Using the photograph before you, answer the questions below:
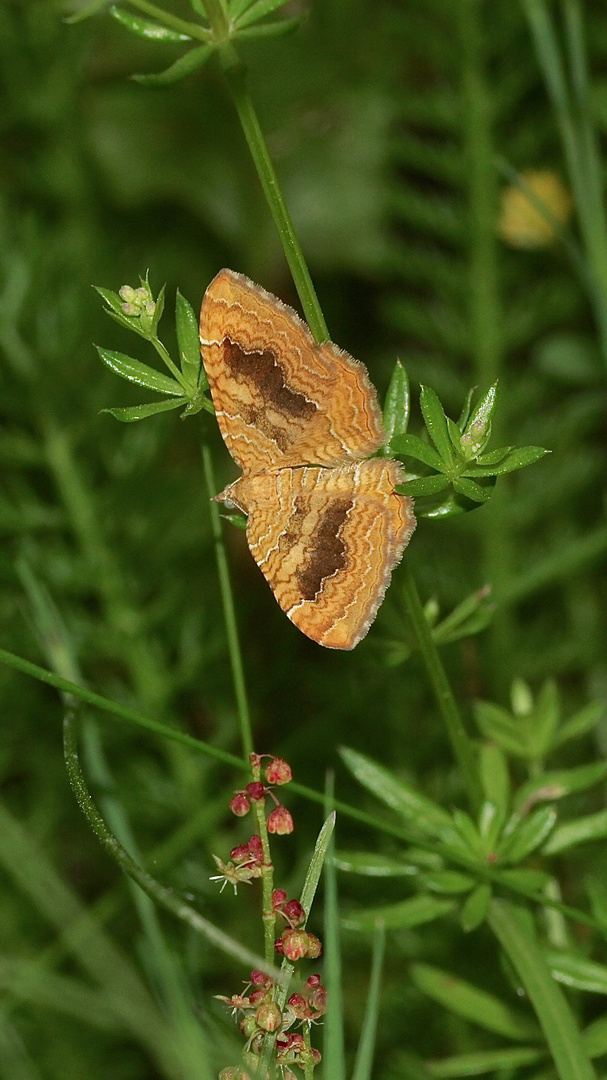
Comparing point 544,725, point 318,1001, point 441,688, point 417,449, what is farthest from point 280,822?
point 544,725

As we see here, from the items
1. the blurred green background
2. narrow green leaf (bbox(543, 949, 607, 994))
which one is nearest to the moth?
narrow green leaf (bbox(543, 949, 607, 994))

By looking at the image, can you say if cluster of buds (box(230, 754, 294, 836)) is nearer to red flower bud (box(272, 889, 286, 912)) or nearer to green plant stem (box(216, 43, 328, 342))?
red flower bud (box(272, 889, 286, 912))

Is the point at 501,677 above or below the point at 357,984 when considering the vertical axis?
above

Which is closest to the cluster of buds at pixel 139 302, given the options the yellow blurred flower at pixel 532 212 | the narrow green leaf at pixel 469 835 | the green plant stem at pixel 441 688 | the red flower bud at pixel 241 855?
the green plant stem at pixel 441 688

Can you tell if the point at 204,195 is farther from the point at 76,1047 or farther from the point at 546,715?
the point at 76,1047

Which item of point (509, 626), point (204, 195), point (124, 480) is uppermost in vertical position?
point (204, 195)

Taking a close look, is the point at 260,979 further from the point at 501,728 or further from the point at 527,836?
the point at 501,728

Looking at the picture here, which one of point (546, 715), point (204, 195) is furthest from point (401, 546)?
point (204, 195)
